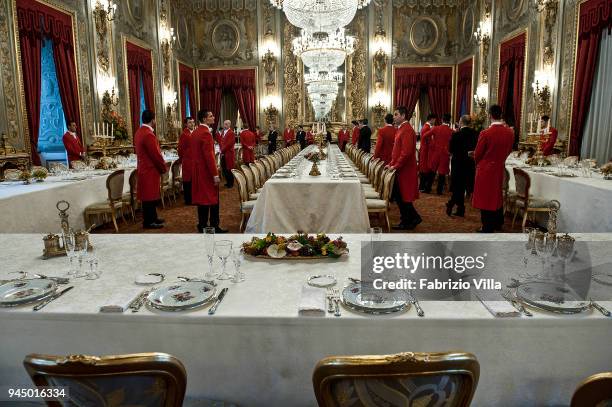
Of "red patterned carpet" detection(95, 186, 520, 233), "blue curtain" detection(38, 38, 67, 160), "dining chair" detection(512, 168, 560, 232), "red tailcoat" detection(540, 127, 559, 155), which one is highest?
"blue curtain" detection(38, 38, 67, 160)

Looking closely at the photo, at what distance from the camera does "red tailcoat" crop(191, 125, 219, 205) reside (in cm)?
538

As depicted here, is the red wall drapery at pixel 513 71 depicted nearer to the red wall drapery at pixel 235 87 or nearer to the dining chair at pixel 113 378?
the red wall drapery at pixel 235 87

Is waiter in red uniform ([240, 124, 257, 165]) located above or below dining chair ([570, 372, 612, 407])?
above

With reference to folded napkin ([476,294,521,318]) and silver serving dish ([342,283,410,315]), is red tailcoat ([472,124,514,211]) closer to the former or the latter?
folded napkin ([476,294,521,318])

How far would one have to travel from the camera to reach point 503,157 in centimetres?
517

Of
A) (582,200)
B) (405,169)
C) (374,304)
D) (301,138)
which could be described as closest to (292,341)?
(374,304)

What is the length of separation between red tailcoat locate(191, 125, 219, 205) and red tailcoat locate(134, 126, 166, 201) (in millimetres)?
640

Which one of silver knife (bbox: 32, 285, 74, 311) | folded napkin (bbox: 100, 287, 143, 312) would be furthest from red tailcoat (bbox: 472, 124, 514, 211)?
silver knife (bbox: 32, 285, 74, 311)

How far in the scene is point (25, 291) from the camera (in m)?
1.72

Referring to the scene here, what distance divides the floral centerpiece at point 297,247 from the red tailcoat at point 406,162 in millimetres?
3773

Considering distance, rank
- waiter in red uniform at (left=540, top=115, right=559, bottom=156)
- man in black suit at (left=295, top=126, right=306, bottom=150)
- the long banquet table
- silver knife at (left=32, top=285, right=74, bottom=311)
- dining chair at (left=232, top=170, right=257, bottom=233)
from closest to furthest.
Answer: the long banquet table → silver knife at (left=32, top=285, right=74, bottom=311) → dining chair at (left=232, top=170, right=257, bottom=233) → waiter in red uniform at (left=540, top=115, right=559, bottom=156) → man in black suit at (left=295, top=126, right=306, bottom=150)

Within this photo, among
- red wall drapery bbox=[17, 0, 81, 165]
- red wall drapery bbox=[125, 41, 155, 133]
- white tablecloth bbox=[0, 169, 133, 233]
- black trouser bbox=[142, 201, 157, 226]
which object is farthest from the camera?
red wall drapery bbox=[125, 41, 155, 133]

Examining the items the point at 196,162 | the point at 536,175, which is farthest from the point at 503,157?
the point at 196,162

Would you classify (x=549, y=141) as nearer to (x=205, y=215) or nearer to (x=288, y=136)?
(x=205, y=215)
